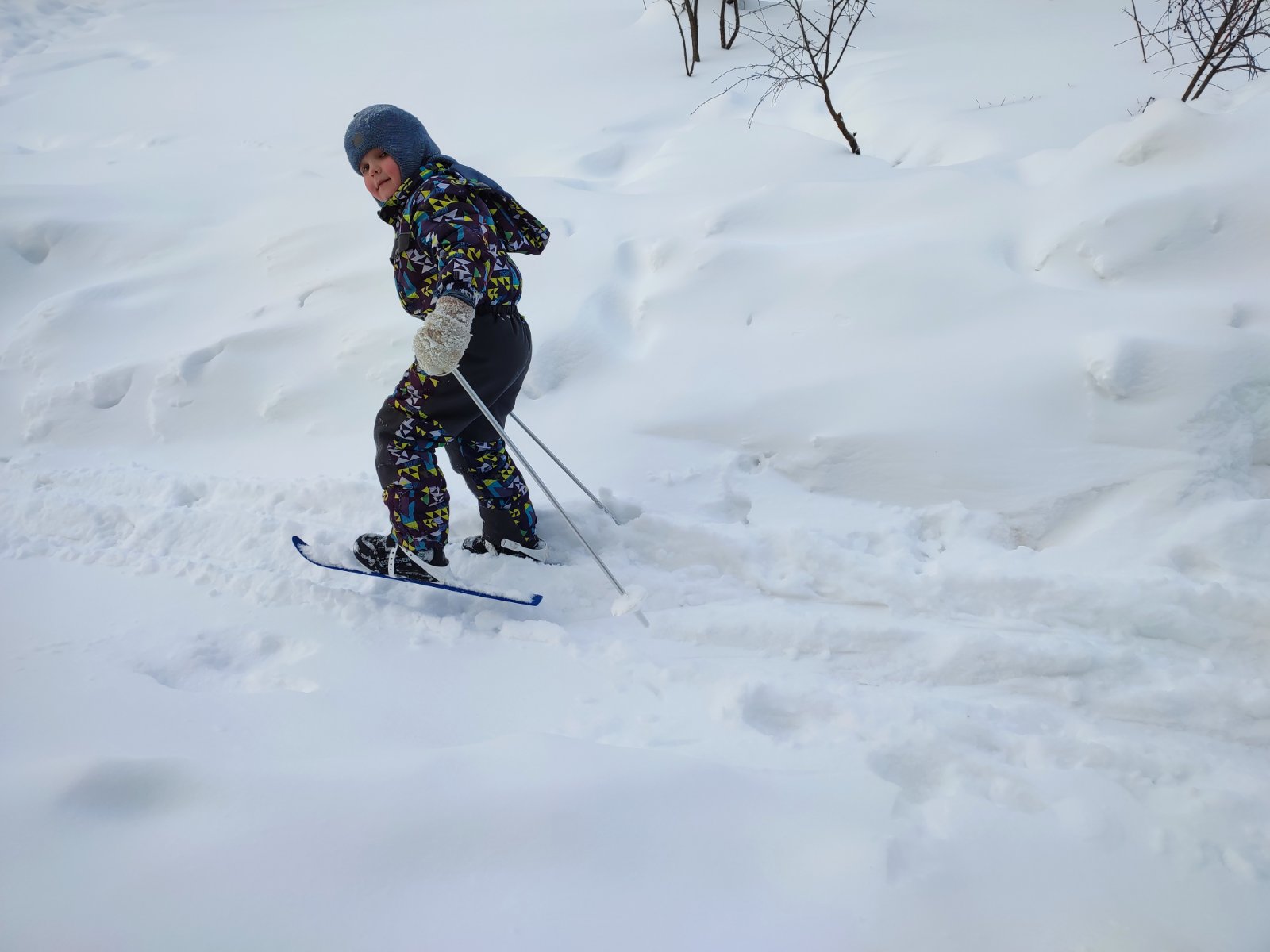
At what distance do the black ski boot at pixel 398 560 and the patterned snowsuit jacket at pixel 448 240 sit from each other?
2.43ft

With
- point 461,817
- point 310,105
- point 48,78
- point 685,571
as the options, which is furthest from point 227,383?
point 48,78

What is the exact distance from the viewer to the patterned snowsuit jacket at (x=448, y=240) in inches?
77.9

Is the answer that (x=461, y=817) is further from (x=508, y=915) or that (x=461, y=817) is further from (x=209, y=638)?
(x=209, y=638)

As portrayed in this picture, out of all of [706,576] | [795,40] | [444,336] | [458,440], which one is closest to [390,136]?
[444,336]

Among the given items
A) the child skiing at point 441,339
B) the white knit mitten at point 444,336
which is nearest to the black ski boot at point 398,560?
the child skiing at point 441,339

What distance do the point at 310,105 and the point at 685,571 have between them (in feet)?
25.2

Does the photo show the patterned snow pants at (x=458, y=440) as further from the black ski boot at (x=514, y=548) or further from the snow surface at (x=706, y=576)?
the snow surface at (x=706, y=576)

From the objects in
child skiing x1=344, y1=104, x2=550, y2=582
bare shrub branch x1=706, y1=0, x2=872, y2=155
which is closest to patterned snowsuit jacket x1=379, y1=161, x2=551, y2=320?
Answer: child skiing x1=344, y1=104, x2=550, y2=582

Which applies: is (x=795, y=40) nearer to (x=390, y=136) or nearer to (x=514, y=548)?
(x=390, y=136)

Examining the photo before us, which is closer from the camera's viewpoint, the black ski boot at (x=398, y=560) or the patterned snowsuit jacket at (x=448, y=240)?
the patterned snowsuit jacket at (x=448, y=240)

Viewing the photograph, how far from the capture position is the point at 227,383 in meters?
3.55

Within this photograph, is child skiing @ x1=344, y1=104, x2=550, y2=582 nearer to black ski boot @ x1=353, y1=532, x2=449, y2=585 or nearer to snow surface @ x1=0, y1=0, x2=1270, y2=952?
black ski boot @ x1=353, y1=532, x2=449, y2=585

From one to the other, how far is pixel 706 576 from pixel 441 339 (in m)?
1.08

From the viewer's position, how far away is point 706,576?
242 cm
